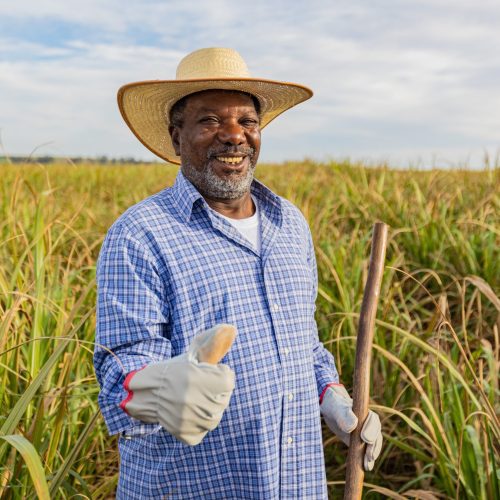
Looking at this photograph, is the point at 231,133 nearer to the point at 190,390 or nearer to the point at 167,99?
the point at 167,99

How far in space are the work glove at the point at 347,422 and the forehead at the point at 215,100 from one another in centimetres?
72

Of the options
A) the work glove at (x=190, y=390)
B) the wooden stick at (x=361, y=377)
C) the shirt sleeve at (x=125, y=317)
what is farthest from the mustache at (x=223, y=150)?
the work glove at (x=190, y=390)

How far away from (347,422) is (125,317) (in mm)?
588

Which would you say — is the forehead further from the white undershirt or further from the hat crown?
the white undershirt

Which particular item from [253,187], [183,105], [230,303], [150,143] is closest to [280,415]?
[230,303]

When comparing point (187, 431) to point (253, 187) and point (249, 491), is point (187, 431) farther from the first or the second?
point (253, 187)

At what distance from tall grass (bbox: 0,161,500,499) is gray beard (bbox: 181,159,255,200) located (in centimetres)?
38

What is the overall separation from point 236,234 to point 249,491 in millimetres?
542

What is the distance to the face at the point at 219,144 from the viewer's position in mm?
1538

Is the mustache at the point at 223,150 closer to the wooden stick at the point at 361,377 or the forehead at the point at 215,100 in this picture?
the forehead at the point at 215,100

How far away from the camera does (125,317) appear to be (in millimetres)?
1330

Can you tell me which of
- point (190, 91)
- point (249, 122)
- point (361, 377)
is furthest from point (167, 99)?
point (361, 377)

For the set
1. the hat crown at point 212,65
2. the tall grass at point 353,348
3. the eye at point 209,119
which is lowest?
the tall grass at point 353,348

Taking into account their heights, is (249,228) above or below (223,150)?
below
